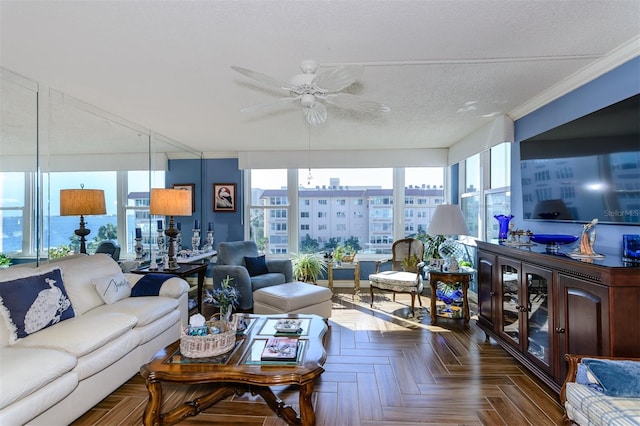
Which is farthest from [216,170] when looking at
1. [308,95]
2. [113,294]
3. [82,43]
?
[308,95]

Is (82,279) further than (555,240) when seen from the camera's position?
Yes

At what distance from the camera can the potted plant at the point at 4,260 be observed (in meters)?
2.62

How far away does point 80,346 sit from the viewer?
1.96m

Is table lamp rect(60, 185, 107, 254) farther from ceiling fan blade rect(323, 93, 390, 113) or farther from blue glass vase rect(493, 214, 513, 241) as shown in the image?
blue glass vase rect(493, 214, 513, 241)

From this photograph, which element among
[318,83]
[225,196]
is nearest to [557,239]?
[318,83]

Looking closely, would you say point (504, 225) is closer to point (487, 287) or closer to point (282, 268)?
point (487, 287)

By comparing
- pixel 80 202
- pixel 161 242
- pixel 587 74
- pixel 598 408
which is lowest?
pixel 598 408

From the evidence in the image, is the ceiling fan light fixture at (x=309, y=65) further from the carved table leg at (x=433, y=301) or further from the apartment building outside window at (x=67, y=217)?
the carved table leg at (x=433, y=301)

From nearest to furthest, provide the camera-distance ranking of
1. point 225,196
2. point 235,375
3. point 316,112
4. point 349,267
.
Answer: point 235,375 < point 316,112 < point 349,267 < point 225,196

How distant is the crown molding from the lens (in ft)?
6.75

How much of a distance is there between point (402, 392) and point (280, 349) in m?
0.99

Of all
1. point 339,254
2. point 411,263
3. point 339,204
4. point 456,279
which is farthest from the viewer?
point 339,204

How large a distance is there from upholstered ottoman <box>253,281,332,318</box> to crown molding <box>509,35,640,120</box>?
2.87 meters

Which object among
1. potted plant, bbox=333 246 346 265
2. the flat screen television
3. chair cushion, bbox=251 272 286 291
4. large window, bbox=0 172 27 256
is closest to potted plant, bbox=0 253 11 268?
large window, bbox=0 172 27 256
